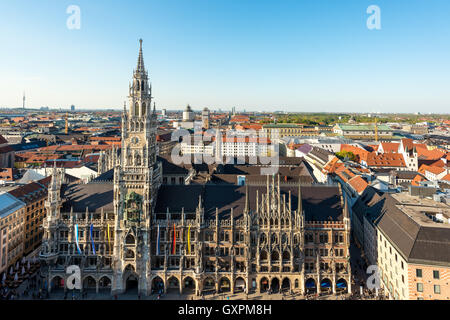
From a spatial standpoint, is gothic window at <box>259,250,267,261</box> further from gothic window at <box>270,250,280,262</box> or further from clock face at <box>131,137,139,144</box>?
clock face at <box>131,137,139,144</box>

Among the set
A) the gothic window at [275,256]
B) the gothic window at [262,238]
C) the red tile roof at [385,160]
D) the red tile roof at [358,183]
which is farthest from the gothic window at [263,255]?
the red tile roof at [385,160]

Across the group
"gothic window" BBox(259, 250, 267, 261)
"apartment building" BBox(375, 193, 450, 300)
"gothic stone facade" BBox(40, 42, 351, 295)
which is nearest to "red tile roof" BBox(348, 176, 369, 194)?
"apartment building" BBox(375, 193, 450, 300)

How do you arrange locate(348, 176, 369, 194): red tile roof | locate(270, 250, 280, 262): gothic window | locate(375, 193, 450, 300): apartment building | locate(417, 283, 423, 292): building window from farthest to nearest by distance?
locate(348, 176, 369, 194): red tile roof, locate(270, 250, 280, 262): gothic window, locate(417, 283, 423, 292): building window, locate(375, 193, 450, 300): apartment building

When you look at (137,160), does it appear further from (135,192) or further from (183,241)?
(183,241)

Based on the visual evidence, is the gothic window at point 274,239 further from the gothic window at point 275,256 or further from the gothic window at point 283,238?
the gothic window at point 275,256

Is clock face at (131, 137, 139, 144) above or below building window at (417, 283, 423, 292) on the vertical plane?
above
